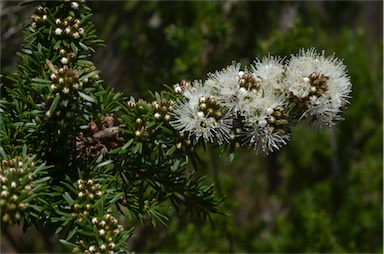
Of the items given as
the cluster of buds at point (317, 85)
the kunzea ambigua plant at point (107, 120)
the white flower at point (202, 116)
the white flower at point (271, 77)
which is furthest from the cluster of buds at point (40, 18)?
the cluster of buds at point (317, 85)

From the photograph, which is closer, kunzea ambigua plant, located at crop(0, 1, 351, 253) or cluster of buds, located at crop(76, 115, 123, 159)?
kunzea ambigua plant, located at crop(0, 1, 351, 253)

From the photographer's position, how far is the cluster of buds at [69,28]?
3.88ft

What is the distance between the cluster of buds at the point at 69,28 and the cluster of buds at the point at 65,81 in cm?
13

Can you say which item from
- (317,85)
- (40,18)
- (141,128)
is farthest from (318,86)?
(40,18)

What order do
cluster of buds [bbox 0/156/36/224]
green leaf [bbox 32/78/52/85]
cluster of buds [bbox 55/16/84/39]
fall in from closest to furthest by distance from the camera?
cluster of buds [bbox 0/156/36/224]
green leaf [bbox 32/78/52/85]
cluster of buds [bbox 55/16/84/39]

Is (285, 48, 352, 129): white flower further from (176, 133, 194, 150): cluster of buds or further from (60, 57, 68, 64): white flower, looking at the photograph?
(60, 57, 68, 64): white flower

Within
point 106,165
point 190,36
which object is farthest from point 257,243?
point 106,165

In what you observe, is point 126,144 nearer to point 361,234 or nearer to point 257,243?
point 257,243

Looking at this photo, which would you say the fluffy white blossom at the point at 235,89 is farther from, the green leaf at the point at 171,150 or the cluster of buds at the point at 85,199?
the cluster of buds at the point at 85,199

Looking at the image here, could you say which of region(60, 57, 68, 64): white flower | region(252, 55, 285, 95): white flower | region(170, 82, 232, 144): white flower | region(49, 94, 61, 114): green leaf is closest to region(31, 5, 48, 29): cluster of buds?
region(60, 57, 68, 64): white flower

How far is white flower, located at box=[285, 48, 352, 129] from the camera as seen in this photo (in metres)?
1.12

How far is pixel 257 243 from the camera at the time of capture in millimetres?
2934

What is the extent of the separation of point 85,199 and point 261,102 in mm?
379

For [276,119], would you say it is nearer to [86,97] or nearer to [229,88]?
[229,88]
